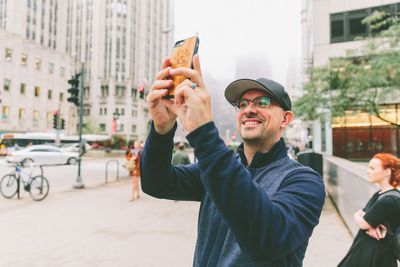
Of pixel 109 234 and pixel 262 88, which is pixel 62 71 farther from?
pixel 262 88

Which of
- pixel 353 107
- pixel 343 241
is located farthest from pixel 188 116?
pixel 353 107

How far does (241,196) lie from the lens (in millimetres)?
981

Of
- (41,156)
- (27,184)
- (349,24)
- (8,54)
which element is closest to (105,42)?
(8,54)

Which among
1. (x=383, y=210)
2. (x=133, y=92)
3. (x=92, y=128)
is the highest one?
(x=133, y=92)

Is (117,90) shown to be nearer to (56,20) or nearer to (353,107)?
(56,20)

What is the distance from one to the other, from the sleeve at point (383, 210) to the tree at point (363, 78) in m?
6.71

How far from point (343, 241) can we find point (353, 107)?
6.83 m

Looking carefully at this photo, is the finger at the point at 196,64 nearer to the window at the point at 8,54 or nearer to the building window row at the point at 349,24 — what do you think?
the building window row at the point at 349,24

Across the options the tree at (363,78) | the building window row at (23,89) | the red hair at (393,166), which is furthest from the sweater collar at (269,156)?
the building window row at (23,89)

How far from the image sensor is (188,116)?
1.03 m

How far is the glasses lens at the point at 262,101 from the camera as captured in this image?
4.88 feet

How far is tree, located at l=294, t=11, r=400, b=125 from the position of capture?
8039mm

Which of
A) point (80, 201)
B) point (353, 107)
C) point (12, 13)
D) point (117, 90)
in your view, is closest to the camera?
point (80, 201)

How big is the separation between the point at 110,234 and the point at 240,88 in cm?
542
